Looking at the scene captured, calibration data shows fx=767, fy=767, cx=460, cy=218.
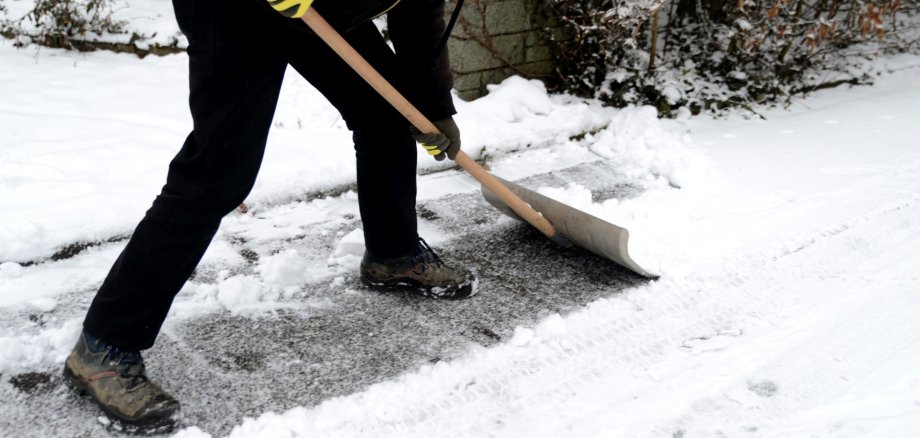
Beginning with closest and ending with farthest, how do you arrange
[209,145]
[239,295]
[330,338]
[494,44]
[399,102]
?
[209,145] < [399,102] < [330,338] < [239,295] < [494,44]

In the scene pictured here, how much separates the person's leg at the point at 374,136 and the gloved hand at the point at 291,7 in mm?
260

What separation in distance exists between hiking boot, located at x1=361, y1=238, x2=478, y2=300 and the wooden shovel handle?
1.00 ft

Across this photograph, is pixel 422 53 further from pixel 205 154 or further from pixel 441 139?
pixel 205 154

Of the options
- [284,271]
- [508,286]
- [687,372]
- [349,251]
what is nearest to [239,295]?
[284,271]

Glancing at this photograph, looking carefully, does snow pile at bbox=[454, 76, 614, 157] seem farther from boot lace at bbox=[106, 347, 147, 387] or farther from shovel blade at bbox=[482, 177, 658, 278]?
boot lace at bbox=[106, 347, 147, 387]

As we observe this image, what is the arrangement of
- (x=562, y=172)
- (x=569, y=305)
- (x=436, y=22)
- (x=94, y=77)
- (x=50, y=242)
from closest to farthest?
(x=436, y=22) → (x=569, y=305) → (x=50, y=242) → (x=562, y=172) → (x=94, y=77)

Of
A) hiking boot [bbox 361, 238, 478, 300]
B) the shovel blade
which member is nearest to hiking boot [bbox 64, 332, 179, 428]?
hiking boot [bbox 361, 238, 478, 300]

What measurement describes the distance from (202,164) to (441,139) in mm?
757

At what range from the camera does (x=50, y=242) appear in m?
2.60

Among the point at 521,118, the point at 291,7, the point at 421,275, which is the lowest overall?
the point at 421,275

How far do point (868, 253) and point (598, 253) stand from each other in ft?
3.26

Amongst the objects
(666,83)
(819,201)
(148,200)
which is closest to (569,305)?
(819,201)

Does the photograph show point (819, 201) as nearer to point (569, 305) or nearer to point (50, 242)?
point (569, 305)

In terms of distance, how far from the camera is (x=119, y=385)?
185 cm
